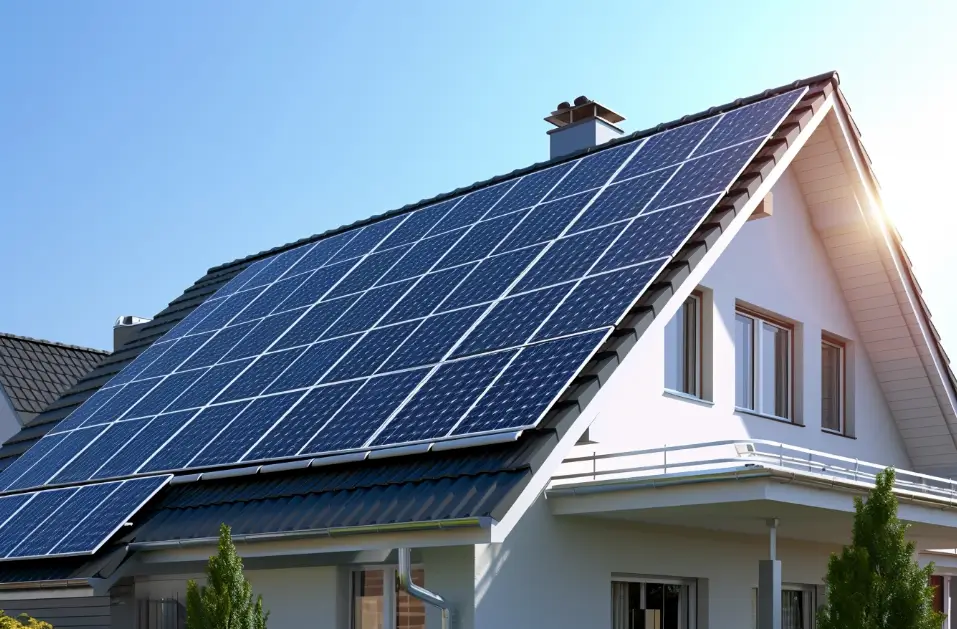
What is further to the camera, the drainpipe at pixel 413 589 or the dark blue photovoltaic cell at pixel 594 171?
the dark blue photovoltaic cell at pixel 594 171

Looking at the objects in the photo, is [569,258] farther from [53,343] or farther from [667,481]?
[53,343]

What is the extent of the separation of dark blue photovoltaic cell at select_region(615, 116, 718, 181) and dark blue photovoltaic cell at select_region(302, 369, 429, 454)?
13.6 ft

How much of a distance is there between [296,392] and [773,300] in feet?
20.4

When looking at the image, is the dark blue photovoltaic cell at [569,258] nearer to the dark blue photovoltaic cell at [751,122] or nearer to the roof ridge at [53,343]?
the dark blue photovoltaic cell at [751,122]

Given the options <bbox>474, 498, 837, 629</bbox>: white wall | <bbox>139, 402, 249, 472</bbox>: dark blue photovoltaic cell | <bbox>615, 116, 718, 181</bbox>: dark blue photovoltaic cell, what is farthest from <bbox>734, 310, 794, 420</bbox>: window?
<bbox>139, 402, 249, 472</bbox>: dark blue photovoltaic cell

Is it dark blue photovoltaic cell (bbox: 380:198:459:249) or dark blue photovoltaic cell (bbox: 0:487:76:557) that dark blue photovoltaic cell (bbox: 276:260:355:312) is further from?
dark blue photovoltaic cell (bbox: 0:487:76:557)

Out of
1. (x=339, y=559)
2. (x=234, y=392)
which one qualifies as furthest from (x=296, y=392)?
(x=339, y=559)

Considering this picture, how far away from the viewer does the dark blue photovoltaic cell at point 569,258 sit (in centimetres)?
1350

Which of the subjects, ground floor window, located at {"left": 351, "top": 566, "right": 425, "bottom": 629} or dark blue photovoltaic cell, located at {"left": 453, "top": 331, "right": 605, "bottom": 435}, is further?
ground floor window, located at {"left": 351, "top": 566, "right": 425, "bottom": 629}

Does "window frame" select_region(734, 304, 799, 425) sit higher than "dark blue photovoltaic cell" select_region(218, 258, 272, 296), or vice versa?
"dark blue photovoltaic cell" select_region(218, 258, 272, 296)

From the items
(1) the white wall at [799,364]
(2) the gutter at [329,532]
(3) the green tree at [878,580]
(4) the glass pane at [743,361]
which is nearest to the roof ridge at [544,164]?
(1) the white wall at [799,364]

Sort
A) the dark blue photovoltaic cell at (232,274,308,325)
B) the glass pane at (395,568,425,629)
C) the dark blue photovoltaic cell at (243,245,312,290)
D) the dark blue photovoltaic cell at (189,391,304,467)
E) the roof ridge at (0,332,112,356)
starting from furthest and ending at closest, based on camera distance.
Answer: the roof ridge at (0,332,112,356)
the dark blue photovoltaic cell at (243,245,312,290)
the dark blue photovoltaic cell at (232,274,308,325)
the dark blue photovoltaic cell at (189,391,304,467)
the glass pane at (395,568,425,629)

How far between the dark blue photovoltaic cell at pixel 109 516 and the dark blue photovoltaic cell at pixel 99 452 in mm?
1325

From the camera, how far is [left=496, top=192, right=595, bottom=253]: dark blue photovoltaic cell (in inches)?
589
